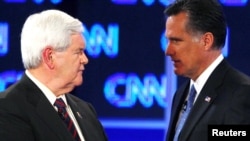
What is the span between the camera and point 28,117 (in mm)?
2035

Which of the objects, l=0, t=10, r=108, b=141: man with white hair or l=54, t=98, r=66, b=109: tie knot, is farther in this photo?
l=54, t=98, r=66, b=109: tie knot

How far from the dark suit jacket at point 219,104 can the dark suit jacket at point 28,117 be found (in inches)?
18.7

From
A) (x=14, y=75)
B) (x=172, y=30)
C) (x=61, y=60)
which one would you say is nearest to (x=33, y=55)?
(x=61, y=60)

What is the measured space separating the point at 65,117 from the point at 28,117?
160 millimetres

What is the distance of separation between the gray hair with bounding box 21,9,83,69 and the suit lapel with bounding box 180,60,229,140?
63 cm

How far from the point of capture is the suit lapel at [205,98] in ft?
8.18

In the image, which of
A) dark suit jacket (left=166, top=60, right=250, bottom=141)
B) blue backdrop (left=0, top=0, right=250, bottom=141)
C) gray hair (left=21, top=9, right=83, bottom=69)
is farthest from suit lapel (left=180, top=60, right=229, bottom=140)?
blue backdrop (left=0, top=0, right=250, bottom=141)

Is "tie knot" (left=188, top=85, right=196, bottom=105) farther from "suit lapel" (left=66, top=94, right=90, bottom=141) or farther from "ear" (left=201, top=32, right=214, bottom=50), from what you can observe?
"suit lapel" (left=66, top=94, right=90, bottom=141)

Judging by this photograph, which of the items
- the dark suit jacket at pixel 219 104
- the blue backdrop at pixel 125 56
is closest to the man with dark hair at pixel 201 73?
the dark suit jacket at pixel 219 104

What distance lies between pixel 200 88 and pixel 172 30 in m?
0.26

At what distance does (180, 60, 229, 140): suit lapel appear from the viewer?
2.49 meters

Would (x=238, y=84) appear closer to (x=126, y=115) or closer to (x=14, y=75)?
(x=126, y=115)

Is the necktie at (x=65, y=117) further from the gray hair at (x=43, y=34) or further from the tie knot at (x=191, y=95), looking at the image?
the tie knot at (x=191, y=95)

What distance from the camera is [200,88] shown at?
260 cm
